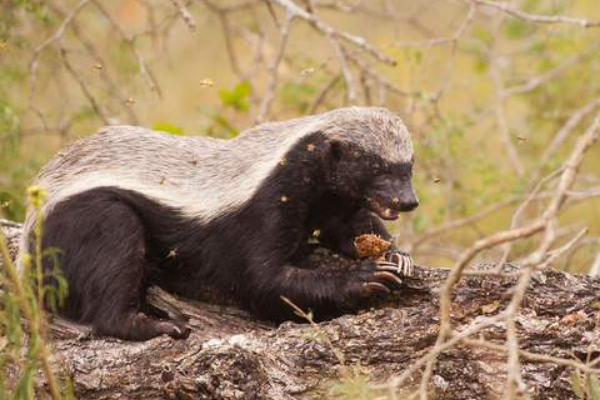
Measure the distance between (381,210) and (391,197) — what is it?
0.10 meters

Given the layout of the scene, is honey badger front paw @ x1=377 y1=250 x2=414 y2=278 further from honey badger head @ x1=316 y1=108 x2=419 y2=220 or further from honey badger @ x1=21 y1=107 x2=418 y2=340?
honey badger head @ x1=316 y1=108 x2=419 y2=220

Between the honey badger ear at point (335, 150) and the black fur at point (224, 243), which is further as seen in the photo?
the honey badger ear at point (335, 150)

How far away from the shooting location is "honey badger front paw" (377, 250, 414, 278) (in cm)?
480

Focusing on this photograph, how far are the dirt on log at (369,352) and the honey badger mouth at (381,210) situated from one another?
→ 0.43 metres

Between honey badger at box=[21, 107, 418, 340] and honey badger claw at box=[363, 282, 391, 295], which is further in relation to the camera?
honey badger at box=[21, 107, 418, 340]

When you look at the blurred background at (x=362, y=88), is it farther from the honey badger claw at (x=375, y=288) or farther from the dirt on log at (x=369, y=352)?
the honey badger claw at (x=375, y=288)

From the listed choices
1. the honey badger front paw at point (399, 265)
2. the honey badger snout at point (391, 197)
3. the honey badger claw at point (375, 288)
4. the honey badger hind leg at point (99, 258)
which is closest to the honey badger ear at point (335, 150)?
the honey badger snout at point (391, 197)

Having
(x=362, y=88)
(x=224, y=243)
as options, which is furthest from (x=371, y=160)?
(x=362, y=88)

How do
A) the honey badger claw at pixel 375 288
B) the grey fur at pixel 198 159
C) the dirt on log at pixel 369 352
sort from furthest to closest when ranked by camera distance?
the grey fur at pixel 198 159
the honey badger claw at pixel 375 288
the dirt on log at pixel 369 352

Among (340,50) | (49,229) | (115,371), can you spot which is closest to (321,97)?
(340,50)

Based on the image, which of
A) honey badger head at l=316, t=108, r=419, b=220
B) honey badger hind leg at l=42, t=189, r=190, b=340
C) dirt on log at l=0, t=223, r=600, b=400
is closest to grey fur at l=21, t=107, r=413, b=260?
honey badger head at l=316, t=108, r=419, b=220

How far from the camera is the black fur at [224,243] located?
4969 mm

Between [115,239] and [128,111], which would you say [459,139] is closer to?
[128,111]

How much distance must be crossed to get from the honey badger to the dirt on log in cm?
22
